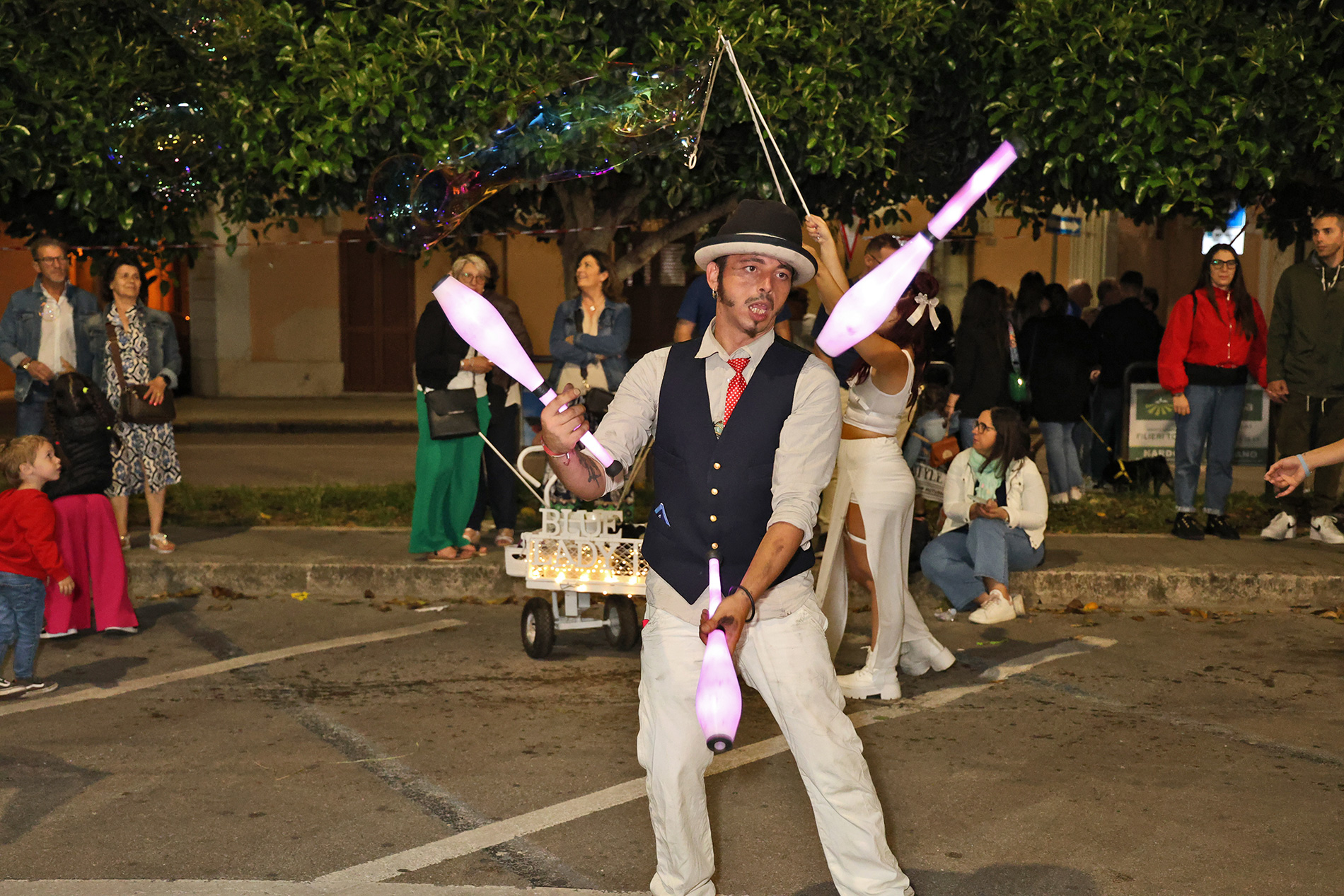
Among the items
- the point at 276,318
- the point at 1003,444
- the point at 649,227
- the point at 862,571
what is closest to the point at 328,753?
the point at 862,571

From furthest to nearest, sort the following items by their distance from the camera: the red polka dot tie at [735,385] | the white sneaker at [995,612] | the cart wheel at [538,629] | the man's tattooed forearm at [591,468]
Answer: the white sneaker at [995,612]
the cart wheel at [538,629]
the red polka dot tie at [735,385]
the man's tattooed forearm at [591,468]

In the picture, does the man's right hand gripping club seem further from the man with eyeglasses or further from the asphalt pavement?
the man with eyeglasses

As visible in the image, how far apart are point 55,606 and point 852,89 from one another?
5.25 metres

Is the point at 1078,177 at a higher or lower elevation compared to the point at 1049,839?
higher

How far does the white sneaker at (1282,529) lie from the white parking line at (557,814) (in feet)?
12.0

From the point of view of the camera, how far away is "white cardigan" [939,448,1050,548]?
764cm

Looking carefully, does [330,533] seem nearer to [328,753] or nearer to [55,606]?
[55,606]

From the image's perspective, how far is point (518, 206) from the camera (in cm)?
1083

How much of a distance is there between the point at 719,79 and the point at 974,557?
320 cm

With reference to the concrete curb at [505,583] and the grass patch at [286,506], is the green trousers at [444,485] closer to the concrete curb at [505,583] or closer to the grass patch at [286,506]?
the concrete curb at [505,583]

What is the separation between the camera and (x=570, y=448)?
11.3 ft

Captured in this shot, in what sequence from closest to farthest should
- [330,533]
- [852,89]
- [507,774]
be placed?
[507,774] → [852,89] → [330,533]

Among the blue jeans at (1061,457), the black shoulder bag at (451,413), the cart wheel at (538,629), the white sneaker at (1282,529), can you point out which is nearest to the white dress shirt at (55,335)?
the black shoulder bag at (451,413)

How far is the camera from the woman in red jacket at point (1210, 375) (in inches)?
355
